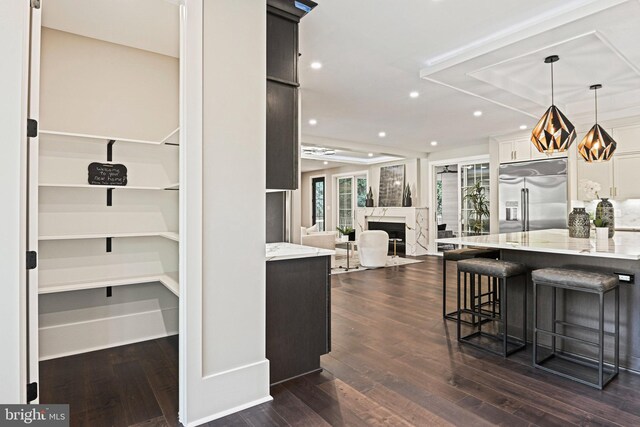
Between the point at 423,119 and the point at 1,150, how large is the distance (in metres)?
5.41

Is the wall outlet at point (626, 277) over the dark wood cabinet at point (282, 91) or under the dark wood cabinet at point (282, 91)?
under

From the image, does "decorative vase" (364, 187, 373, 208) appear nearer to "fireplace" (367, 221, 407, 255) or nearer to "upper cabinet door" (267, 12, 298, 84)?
"fireplace" (367, 221, 407, 255)

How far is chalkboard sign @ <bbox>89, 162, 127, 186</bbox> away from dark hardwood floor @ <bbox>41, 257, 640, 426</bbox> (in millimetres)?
1415

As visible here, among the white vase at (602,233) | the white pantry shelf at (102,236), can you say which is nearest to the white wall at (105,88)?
the white pantry shelf at (102,236)

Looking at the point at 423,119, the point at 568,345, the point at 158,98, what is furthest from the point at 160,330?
the point at 423,119

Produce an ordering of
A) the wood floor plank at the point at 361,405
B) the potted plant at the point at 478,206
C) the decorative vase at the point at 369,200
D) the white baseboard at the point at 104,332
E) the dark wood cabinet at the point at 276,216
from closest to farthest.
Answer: the wood floor plank at the point at 361,405 < the white baseboard at the point at 104,332 < the dark wood cabinet at the point at 276,216 < the potted plant at the point at 478,206 < the decorative vase at the point at 369,200

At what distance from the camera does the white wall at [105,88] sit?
284 centimetres

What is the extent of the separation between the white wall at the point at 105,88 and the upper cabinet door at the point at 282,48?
140 centimetres

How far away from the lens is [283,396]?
2229 mm

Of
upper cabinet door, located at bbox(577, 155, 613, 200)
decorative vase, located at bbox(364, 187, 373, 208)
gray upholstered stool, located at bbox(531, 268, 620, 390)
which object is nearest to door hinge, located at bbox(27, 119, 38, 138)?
gray upholstered stool, located at bbox(531, 268, 620, 390)

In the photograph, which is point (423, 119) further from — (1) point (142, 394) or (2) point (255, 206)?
(1) point (142, 394)

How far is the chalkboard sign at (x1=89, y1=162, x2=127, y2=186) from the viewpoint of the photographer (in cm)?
297

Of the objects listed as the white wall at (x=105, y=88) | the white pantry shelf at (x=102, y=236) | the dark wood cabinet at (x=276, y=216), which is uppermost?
the white wall at (x=105, y=88)

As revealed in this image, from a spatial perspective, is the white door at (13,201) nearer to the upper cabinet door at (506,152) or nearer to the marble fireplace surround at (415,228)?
the upper cabinet door at (506,152)
